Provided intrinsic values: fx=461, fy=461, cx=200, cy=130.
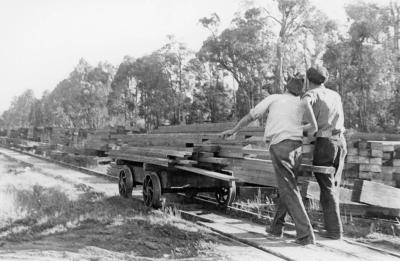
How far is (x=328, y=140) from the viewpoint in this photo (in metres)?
5.26

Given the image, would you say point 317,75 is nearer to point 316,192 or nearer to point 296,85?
point 296,85

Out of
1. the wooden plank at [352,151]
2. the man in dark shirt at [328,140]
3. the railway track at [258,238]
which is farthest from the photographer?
the wooden plank at [352,151]

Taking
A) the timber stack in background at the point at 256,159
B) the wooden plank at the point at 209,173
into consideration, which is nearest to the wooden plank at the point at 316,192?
the timber stack in background at the point at 256,159

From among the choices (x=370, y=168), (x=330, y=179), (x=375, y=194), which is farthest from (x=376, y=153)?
(x=330, y=179)

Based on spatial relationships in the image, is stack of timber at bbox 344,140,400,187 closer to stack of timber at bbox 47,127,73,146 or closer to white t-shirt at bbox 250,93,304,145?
white t-shirt at bbox 250,93,304,145

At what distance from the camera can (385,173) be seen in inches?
390

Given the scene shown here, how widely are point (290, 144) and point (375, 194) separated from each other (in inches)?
49.4

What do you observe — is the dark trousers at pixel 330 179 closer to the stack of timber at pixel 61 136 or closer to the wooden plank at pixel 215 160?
the wooden plank at pixel 215 160

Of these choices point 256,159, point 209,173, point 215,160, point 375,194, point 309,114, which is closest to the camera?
point 309,114

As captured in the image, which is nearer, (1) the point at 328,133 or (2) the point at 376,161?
(1) the point at 328,133

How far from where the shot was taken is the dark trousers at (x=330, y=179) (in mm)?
5266

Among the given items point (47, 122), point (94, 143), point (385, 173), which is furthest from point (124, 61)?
point (385, 173)

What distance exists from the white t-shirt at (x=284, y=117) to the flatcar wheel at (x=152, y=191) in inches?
123

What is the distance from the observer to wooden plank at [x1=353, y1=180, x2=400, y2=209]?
5320mm
